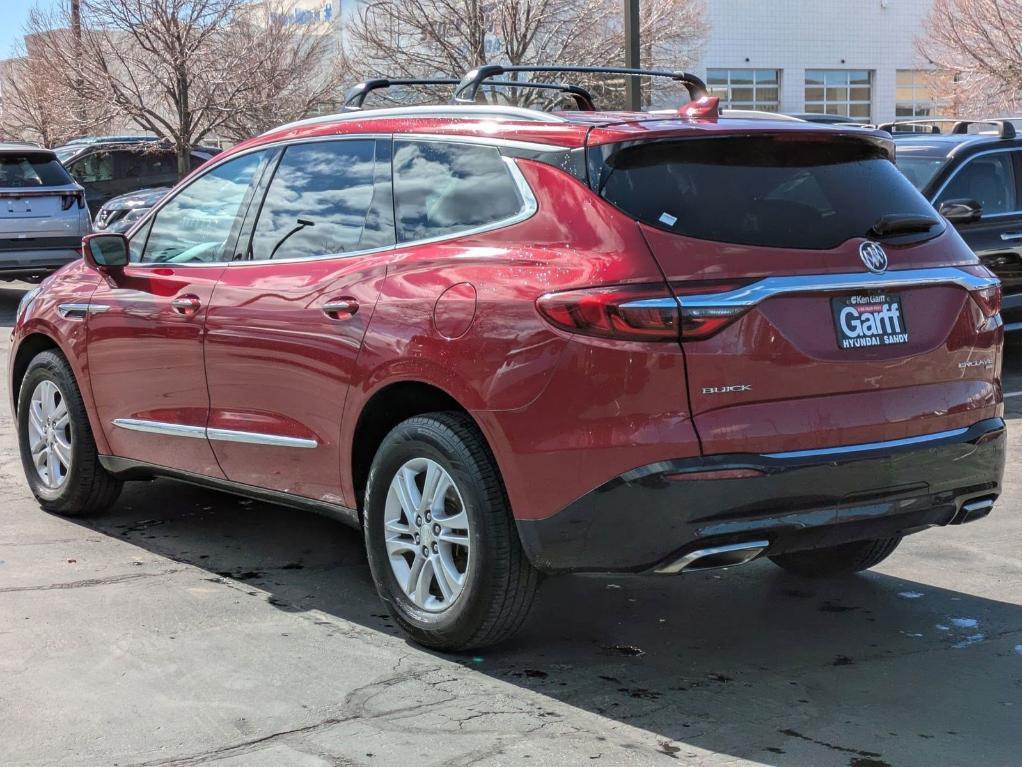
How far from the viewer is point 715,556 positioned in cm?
397

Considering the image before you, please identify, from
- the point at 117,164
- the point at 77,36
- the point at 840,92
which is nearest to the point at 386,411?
the point at 117,164

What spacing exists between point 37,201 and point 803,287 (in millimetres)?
13431

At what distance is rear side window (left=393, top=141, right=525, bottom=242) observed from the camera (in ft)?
14.5

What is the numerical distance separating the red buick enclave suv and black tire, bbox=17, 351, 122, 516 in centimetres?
124

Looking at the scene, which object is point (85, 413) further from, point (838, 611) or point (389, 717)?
point (838, 611)

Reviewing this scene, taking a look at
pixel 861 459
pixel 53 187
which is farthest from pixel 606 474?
pixel 53 187

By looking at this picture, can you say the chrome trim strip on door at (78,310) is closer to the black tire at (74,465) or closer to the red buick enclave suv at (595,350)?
the black tire at (74,465)

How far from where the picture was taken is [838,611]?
5008 millimetres

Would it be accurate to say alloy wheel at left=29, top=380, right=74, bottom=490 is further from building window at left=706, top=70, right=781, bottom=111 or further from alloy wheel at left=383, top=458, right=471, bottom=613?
Answer: building window at left=706, top=70, right=781, bottom=111

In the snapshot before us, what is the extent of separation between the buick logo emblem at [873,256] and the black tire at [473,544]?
1298mm

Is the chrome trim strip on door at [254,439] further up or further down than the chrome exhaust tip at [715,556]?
further up

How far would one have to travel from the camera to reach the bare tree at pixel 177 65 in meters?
23.8

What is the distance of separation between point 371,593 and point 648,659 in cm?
124

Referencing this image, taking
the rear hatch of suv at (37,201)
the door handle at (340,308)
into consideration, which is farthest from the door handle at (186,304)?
the rear hatch of suv at (37,201)
